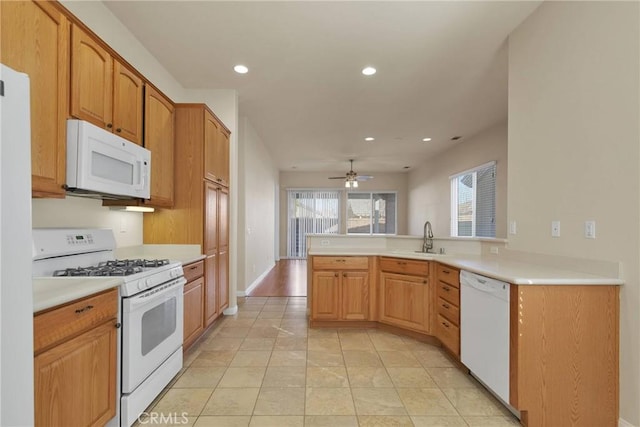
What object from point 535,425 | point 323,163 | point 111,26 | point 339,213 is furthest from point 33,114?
point 339,213

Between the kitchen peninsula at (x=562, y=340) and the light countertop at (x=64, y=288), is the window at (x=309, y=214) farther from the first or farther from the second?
the light countertop at (x=64, y=288)

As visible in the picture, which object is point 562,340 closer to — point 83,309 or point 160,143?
point 83,309

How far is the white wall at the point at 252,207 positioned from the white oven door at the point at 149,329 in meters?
2.39

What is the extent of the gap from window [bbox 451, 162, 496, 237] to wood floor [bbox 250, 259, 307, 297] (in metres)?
3.37

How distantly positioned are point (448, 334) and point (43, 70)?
3.32m

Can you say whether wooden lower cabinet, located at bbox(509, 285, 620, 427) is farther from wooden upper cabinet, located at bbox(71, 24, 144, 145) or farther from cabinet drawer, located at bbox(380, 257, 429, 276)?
wooden upper cabinet, located at bbox(71, 24, 144, 145)

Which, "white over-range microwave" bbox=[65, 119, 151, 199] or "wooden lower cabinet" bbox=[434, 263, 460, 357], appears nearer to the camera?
"white over-range microwave" bbox=[65, 119, 151, 199]

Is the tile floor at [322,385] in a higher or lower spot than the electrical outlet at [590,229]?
lower

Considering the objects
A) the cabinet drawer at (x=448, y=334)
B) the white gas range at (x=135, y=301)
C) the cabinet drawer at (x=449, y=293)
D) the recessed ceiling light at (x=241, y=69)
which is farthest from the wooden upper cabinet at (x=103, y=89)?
the cabinet drawer at (x=448, y=334)

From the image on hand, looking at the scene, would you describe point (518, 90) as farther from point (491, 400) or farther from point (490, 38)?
point (491, 400)

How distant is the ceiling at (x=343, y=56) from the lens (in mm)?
2260

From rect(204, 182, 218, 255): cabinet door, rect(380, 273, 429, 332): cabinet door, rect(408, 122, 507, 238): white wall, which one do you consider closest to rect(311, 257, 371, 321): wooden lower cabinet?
rect(380, 273, 429, 332): cabinet door

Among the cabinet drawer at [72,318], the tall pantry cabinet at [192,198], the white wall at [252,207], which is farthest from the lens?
the white wall at [252,207]

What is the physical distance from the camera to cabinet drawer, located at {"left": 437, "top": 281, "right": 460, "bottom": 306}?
245cm
